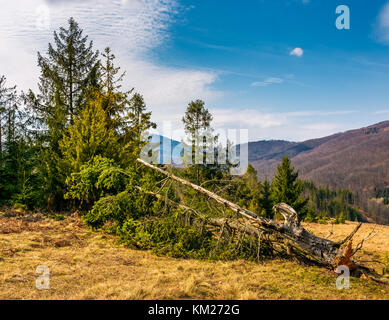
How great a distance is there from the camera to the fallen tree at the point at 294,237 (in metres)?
5.54

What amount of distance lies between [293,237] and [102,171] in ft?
23.1

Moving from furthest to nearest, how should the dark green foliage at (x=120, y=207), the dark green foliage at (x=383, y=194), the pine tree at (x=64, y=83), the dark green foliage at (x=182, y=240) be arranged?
the dark green foliage at (x=383, y=194)
the pine tree at (x=64, y=83)
the dark green foliage at (x=120, y=207)
the dark green foliage at (x=182, y=240)

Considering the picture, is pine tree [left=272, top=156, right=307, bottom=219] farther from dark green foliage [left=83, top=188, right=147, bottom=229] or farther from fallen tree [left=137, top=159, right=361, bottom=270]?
dark green foliage [left=83, top=188, right=147, bottom=229]

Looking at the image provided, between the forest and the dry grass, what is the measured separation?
697 mm

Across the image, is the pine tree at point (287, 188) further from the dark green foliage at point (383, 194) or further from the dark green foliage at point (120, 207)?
the dark green foliage at point (383, 194)

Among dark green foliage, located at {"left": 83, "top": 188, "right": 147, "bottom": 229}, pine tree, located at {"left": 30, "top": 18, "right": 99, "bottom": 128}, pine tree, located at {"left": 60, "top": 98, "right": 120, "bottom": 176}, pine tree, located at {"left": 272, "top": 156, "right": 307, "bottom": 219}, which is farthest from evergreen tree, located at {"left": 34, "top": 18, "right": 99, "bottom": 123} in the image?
pine tree, located at {"left": 272, "top": 156, "right": 307, "bottom": 219}

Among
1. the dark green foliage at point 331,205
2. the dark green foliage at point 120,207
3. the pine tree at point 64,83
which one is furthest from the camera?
the dark green foliage at point 331,205

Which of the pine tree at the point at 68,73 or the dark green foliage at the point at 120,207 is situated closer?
the dark green foliage at the point at 120,207

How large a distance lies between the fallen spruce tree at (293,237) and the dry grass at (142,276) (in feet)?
1.08

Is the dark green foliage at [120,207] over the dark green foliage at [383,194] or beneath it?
over

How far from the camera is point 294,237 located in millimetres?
5984

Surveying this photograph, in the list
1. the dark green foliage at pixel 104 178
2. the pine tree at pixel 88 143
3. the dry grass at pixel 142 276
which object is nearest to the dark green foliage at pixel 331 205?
the pine tree at pixel 88 143

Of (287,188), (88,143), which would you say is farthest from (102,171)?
(287,188)

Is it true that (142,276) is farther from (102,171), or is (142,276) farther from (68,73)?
(68,73)
